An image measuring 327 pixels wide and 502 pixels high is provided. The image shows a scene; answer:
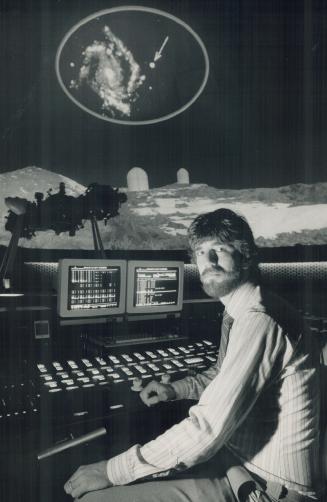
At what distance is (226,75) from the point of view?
2.91 meters

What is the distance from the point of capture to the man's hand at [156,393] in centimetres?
141


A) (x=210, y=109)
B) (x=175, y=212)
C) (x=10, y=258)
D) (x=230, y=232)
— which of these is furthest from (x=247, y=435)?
(x=210, y=109)

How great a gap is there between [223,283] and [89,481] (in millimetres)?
716

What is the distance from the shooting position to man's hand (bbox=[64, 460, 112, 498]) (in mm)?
1053

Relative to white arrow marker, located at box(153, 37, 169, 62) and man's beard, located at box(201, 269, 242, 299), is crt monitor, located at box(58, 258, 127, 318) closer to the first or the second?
man's beard, located at box(201, 269, 242, 299)

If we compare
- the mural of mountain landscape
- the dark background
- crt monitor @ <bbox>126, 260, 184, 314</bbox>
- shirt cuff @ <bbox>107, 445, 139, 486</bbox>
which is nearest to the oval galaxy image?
the dark background

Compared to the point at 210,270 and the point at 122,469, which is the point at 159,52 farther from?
the point at 122,469

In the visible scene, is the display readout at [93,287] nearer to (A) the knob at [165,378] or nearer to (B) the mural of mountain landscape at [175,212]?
(A) the knob at [165,378]

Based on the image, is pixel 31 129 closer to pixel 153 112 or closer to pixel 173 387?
pixel 153 112

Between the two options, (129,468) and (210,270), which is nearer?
(129,468)

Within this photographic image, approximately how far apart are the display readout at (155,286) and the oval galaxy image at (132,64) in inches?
37.2

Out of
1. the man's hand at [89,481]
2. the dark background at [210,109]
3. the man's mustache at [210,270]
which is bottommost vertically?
the man's hand at [89,481]

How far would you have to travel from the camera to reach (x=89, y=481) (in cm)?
106

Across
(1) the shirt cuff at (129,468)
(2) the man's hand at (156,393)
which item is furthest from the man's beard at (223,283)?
(1) the shirt cuff at (129,468)
